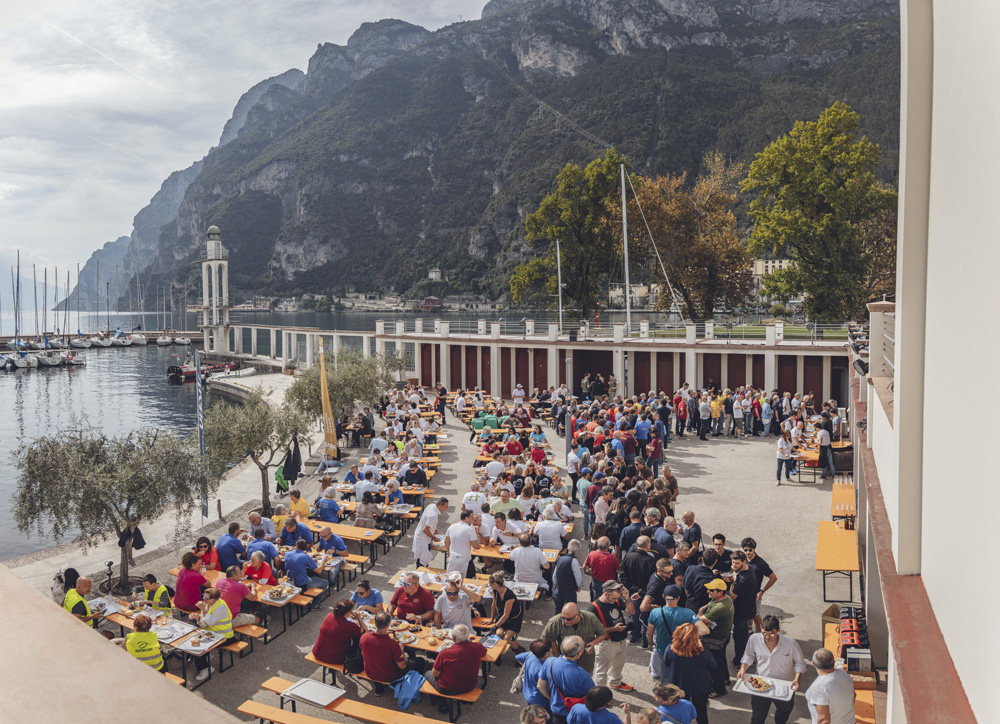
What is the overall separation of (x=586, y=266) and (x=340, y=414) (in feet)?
84.2

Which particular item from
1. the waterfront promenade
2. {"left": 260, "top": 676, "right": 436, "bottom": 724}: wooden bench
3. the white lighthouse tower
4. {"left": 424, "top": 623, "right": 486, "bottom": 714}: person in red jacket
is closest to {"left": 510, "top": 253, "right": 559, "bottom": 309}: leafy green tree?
the waterfront promenade

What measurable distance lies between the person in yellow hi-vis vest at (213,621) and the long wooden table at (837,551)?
7.75m

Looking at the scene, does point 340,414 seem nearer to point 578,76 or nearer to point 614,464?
point 614,464

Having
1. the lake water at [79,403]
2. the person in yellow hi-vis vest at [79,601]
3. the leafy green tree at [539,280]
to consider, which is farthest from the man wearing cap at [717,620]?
the leafy green tree at [539,280]

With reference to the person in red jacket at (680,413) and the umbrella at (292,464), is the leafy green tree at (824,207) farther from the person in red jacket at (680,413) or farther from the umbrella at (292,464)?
the umbrella at (292,464)

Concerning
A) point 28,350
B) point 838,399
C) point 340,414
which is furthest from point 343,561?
point 28,350

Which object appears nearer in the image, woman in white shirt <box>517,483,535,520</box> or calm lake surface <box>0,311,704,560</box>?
woman in white shirt <box>517,483,535,520</box>

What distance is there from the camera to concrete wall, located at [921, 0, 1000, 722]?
2781 millimetres

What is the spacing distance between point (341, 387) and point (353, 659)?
18.1 metres

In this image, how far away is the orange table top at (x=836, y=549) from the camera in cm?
991

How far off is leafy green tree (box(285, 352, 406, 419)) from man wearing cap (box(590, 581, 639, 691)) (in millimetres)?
15486

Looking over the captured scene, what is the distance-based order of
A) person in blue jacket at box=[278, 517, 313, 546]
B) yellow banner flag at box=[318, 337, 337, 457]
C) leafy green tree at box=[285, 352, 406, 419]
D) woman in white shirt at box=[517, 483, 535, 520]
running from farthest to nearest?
leafy green tree at box=[285, 352, 406, 419]
yellow banner flag at box=[318, 337, 337, 457]
woman in white shirt at box=[517, 483, 535, 520]
person in blue jacket at box=[278, 517, 313, 546]

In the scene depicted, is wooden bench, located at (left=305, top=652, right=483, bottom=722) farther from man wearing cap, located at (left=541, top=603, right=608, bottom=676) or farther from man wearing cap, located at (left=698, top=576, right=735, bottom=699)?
man wearing cap, located at (left=698, top=576, right=735, bottom=699)

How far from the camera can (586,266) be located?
47656 millimetres
